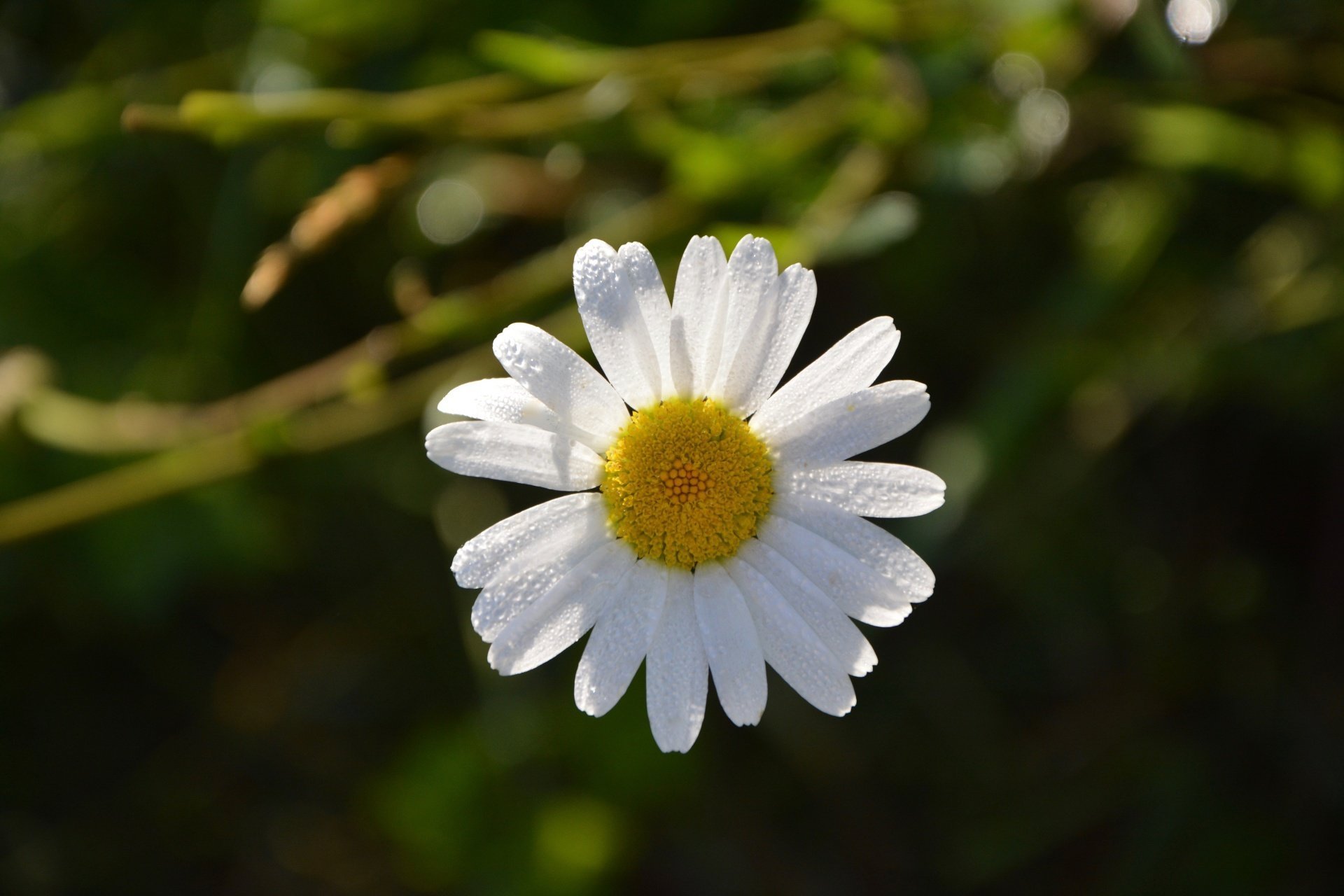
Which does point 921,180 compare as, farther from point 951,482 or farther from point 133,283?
point 133,283

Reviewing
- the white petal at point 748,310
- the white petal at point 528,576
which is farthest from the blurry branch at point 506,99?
the white petal at point 528,576

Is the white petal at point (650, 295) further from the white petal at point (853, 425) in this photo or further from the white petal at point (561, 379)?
the white petal at point (853, 425)

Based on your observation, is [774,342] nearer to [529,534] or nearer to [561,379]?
[561,379]

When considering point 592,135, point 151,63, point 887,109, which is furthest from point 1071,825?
point 151,63

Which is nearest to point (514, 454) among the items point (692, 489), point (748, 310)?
point (692, 489)

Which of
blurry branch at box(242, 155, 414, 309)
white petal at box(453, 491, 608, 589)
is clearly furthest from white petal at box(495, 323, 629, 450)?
blurry branch at box(242, 155, 414, 309)
